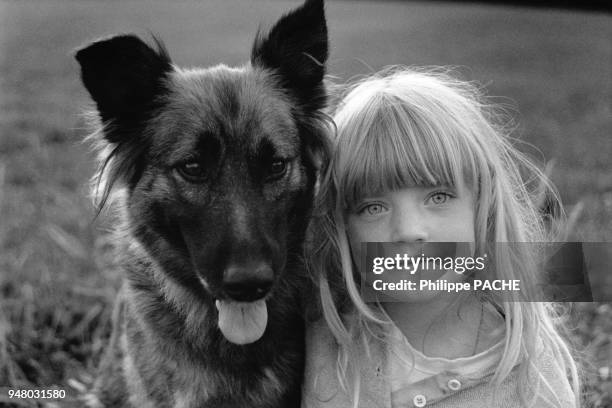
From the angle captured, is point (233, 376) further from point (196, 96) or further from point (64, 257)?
point (64, 257)

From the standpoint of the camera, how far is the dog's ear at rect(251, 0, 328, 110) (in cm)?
313

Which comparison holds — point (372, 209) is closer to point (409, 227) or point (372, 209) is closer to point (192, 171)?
point (409, 227)

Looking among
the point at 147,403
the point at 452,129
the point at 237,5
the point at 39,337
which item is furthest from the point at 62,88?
the point at 452,129

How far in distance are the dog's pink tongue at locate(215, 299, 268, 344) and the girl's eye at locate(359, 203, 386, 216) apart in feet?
1.95

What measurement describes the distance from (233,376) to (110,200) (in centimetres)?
125

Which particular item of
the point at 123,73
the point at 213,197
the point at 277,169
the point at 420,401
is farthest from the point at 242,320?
the point at 123,73

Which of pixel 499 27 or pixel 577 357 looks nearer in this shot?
pixel 577 357

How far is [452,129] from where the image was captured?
2770 millimetres

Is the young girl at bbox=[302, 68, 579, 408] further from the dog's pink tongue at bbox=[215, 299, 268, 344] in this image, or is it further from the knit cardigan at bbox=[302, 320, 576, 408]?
the dog's pink tongue at bbox=[215, 299, 268, 344]

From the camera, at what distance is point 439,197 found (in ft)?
9.01

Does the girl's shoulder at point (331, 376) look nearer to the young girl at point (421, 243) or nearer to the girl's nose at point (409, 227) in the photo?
the young girl at point (421, 243)

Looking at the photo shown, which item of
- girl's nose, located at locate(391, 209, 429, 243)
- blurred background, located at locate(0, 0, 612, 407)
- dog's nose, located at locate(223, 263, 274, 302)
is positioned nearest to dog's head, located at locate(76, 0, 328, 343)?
dog's nose, located at locate(223, 263, 274, 302)

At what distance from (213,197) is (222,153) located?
0.20m

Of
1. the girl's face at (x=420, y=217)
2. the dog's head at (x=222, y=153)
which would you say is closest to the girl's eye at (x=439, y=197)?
the girl's face at (x=420, y=217)
